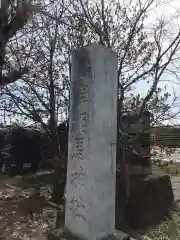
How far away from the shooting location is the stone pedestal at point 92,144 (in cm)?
379

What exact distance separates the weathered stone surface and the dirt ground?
5.61ft

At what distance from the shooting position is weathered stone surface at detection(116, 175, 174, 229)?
749 cm

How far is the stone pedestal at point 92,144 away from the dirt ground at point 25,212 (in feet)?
8.00

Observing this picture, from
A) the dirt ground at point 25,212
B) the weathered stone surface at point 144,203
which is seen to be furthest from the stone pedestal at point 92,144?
the weathered stone surface at point 144,203

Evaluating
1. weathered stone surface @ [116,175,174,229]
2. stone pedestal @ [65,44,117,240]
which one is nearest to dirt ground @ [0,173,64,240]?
weathered stone surface @ [116,175,174,229]

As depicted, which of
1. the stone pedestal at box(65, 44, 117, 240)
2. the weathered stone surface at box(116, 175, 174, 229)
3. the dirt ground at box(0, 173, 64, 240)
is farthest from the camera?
the weathered stone surface at box(116, 175, 174, 229)

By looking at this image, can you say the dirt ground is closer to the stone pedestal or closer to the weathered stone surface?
the weathered stone surface

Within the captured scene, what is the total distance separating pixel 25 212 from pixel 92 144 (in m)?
4.80

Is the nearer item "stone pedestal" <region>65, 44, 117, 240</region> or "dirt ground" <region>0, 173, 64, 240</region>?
"stone pedestal" <region>65, 44, 117, 240</region>

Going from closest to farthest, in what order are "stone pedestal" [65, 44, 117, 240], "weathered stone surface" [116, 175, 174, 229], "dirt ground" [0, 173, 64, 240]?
"stone pedestal" [65, 44, 117, 240]
"dirt ground" [0, 173, 64, 240]
"weathered stone surface" [116, 175, 174, 229]

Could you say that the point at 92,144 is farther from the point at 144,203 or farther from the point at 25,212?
the point at 25,212

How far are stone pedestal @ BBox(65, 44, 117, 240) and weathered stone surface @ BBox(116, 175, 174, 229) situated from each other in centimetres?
357

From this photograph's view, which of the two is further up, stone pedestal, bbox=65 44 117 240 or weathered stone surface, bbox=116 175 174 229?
stone pedestal, bbox=65 44 117 240

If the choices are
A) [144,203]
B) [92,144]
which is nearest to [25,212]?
[144,203]
